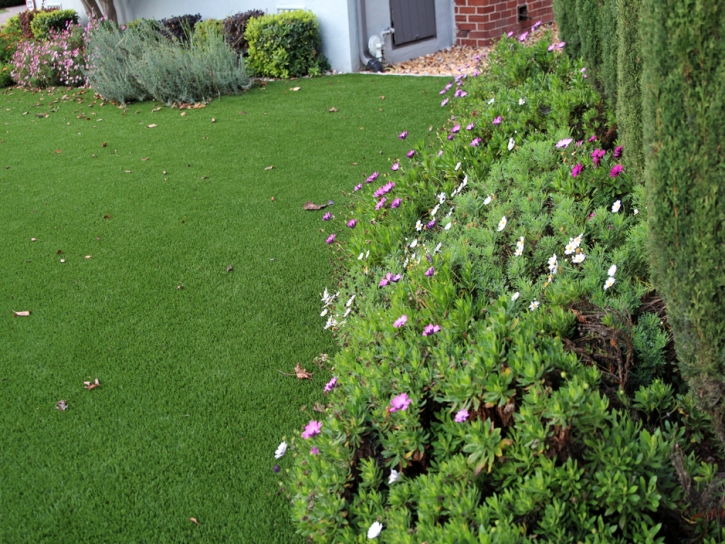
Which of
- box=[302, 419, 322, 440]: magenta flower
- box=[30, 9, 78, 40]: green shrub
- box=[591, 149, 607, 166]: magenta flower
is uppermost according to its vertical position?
box=[30, 9, 78, 40]: green shrub

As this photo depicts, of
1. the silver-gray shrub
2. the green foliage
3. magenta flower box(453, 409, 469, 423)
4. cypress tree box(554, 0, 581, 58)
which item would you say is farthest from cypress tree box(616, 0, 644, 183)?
the silver-gray shrub

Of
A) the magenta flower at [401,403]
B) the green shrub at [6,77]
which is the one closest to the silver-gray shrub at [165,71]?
the green shrub at [6,77]

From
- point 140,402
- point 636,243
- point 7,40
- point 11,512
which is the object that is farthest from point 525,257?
point 7,40

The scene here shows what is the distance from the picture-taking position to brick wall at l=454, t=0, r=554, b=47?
12.3 m

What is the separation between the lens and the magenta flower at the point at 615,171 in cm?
339

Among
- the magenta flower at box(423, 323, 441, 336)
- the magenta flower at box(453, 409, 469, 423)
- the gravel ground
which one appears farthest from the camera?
the gravel ground

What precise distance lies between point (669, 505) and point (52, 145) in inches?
338

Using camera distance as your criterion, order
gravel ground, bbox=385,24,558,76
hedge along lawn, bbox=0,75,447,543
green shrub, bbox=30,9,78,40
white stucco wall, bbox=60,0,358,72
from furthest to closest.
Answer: green shrub, bbox=30,9,78,40
white stucco wall, bbox=60,0,358,72
gravel ground, bbox=385,24,558,76
hedge along lawn, bbox=0,75,447,543

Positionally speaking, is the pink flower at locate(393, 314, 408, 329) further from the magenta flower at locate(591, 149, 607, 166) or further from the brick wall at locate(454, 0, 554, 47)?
the brick wall at locate(454, 0, 554, 47)

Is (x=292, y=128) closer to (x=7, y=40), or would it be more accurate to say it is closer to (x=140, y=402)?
(x=140, y=402)

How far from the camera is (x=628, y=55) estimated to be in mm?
3508

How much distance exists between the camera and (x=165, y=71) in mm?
10055

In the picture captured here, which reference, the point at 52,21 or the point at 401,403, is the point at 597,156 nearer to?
the point at 401,403

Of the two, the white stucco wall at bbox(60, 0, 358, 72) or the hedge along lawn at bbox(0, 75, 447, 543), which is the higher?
the white stucco wall at bbox(60, 0, 358, 72)
